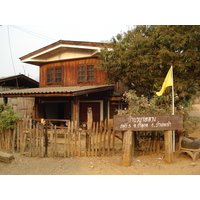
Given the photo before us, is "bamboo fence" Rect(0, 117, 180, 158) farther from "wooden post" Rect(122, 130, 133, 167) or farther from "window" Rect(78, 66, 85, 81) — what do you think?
"window" Rect(78, 66, 85, 81)

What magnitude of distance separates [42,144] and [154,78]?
5539 millimetres

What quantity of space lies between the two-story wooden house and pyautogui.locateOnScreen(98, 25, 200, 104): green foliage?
1951 millimetres

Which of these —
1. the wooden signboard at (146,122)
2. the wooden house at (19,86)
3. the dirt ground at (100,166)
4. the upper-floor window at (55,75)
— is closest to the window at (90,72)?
the upper-floor window at (55,75)

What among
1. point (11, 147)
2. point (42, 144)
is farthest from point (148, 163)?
point (11, 147)

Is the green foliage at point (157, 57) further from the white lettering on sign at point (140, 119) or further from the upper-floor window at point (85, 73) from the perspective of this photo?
the white lettering on sign at point (140, 119)

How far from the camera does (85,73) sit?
11.8 m

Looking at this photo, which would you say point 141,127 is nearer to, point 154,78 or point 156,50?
point 154,78

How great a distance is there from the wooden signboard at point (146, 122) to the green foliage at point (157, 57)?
2.52 metres

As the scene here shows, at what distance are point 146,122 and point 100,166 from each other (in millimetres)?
1954

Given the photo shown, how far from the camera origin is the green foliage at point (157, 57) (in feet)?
21.9

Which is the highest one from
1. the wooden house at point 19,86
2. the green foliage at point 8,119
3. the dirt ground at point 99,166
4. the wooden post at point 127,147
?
the wooden house at point 19,86

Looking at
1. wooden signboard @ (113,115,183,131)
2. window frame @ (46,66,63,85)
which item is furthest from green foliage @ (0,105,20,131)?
window frame @ (46,66,63,85)

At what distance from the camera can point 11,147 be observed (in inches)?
251

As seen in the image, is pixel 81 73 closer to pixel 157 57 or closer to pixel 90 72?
pixel 90 72
